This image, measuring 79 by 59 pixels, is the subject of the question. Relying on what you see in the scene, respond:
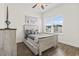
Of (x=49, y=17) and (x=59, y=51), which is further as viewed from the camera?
(x=49, y=17)

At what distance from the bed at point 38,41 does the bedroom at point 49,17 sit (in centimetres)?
12

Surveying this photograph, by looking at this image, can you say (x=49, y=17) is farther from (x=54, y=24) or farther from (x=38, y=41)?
(x=38, y=41)

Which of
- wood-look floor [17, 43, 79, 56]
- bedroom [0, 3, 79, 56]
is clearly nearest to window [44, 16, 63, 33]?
bedroom [0, 3, 79, 56]

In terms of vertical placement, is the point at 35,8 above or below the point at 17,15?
above

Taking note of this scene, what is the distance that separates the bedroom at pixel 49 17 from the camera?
6.80 feet

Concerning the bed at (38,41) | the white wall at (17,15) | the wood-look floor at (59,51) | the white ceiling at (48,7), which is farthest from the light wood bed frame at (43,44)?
the white ceiling at (48,7)

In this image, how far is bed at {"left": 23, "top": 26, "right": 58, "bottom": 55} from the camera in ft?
7.38

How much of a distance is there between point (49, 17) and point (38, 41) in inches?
28.8

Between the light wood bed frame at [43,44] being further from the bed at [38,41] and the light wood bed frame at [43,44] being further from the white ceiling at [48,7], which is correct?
the white ceiling at [48,7]

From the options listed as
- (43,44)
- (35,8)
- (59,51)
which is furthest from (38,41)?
(35,8)

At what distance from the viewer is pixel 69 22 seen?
2.28 m

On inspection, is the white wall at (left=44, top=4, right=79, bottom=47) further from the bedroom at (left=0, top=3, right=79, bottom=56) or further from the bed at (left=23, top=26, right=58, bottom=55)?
the bed at (left=23, top=26, right=58, bottom=55)

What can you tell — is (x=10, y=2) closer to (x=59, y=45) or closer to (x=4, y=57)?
(x=4, y=57)

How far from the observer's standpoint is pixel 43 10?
220cm
